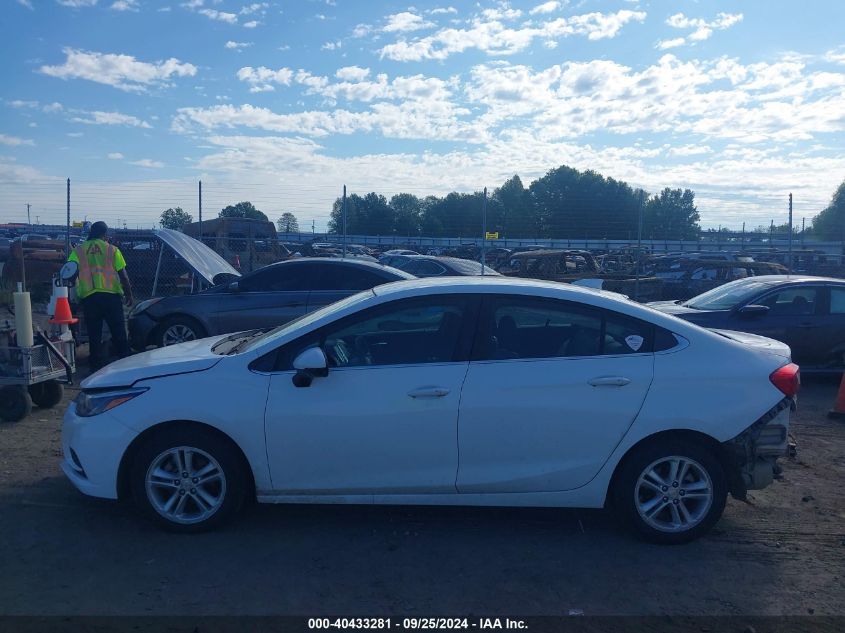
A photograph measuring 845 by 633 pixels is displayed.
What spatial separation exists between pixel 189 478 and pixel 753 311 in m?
7.55

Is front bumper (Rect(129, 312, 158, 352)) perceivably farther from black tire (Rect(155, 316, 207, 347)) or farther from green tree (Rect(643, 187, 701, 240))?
green tree (Rect(643, 187, 701, 240))

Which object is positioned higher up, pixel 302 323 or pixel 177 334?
pixel 302 323

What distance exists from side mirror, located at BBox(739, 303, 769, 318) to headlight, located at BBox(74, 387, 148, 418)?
25.0 ft

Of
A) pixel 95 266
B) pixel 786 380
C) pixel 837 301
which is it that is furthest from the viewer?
pixel 837 301

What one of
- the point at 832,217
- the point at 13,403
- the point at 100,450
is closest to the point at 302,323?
the point at 100,450

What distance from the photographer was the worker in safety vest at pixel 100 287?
887 cm

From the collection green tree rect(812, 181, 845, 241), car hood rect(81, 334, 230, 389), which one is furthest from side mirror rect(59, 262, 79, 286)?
green tree rect(812, 181, 845, 241)

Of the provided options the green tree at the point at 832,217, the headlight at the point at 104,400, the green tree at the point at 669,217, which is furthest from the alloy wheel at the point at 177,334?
the green tree at the point at 832,217

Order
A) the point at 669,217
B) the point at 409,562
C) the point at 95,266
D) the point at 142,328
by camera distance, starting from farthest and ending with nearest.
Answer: the point at 669,217
the point at 142,328
the point at 95,266
the point at 409,562

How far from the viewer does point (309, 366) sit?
179 inches

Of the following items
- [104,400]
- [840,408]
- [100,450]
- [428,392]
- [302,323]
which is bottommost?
[840,408]

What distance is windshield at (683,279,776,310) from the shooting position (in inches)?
394

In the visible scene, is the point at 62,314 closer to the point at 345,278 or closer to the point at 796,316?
the point at 345,278

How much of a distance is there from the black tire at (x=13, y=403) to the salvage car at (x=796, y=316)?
7.35 metres
